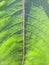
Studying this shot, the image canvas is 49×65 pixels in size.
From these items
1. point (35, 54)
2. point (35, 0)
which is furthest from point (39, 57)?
point (35, 0)

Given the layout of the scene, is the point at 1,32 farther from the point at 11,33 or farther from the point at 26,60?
the point at 26,60

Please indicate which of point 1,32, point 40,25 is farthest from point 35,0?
point 1,32

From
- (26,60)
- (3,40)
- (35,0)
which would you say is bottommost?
(26,60)

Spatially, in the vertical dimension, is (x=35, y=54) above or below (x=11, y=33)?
below

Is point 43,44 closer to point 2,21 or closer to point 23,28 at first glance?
point 23,28

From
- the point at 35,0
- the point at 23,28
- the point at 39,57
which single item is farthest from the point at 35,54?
the point at 35,0

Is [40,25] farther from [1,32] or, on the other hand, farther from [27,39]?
[1,32]

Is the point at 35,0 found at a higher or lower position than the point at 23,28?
higher
